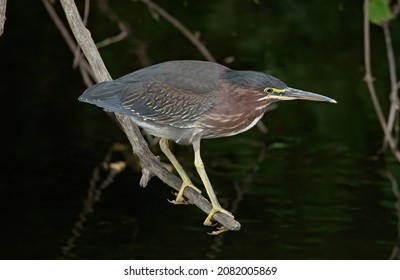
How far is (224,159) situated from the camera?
806 cm

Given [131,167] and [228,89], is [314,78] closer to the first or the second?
[131,167]

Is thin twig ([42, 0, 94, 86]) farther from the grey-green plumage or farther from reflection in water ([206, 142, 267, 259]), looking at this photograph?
reflection in water ([206, 142, 267, 259])

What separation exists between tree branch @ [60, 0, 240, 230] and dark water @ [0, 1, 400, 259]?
2952 millimetres

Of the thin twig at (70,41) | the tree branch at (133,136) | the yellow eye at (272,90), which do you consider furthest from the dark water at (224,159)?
the yellow eye at (272,90)

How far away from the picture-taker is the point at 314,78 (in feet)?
30.6

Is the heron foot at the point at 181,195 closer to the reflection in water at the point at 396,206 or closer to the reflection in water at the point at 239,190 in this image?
the reflection in water at the point at 239,190

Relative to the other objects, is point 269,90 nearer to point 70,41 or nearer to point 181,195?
point 181,195

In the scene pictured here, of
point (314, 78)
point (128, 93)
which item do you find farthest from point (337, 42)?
point (128, 93)

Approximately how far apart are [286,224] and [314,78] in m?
2.62

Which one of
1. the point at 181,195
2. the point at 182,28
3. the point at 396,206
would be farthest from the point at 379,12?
the point at 181,195

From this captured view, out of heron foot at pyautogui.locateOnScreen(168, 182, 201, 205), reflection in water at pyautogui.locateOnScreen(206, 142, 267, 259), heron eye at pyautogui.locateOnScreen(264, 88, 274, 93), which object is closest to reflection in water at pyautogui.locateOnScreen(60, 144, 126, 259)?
reflection in water at pyautogui.locateOnScreen(206, 142, 267, 259)

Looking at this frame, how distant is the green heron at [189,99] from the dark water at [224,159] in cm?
299

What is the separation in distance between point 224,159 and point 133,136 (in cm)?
480

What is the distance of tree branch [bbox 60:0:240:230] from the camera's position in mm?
3205
